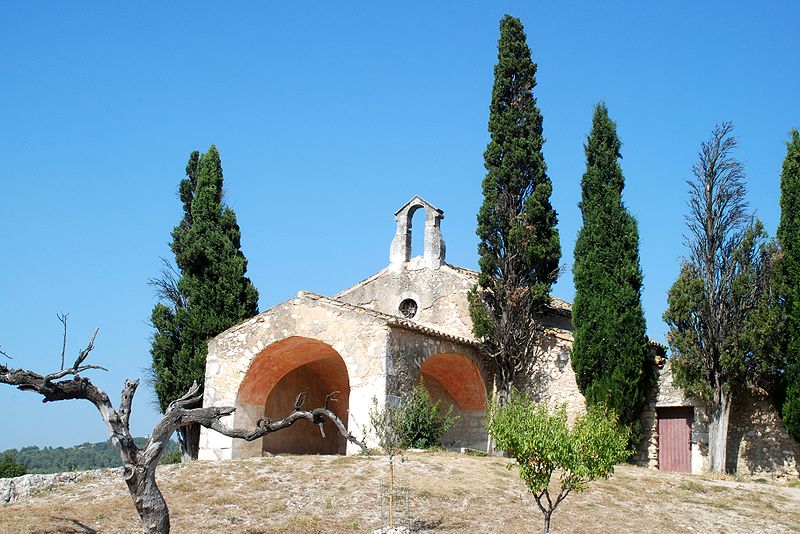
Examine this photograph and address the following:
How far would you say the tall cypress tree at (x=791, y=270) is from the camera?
19.9m

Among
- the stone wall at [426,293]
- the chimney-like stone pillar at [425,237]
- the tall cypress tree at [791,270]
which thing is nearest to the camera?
the tall cypress tree at [791,270]

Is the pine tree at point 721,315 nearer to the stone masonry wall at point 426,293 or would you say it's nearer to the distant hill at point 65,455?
the stone masonry wall at point 426,293

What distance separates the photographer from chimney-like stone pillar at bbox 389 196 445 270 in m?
25.4

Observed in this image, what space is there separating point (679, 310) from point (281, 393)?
10582mm

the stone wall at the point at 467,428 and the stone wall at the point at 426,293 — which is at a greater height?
the stone wall at the point at 426,293

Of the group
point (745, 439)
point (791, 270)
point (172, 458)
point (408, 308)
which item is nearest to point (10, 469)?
point (172, 458)

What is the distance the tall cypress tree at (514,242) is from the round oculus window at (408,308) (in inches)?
106

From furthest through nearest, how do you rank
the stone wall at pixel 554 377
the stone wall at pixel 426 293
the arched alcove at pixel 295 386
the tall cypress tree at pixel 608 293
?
the stone wall at pixel 426 293 → the stone wall at pixel 554 377 → the arched alcove at pixel 295 386 → the tall cypress tree at pixel 608 293

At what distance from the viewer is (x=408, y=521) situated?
1396 centimetres

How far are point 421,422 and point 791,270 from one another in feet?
30.6

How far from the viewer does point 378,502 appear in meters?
→ 14.8

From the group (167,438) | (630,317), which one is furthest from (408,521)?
(630,317)

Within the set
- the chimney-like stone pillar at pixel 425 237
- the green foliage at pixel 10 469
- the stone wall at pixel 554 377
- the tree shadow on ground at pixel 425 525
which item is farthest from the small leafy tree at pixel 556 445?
the green foliage at pixel 10 469

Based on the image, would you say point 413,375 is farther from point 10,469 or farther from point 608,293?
point 10,469
